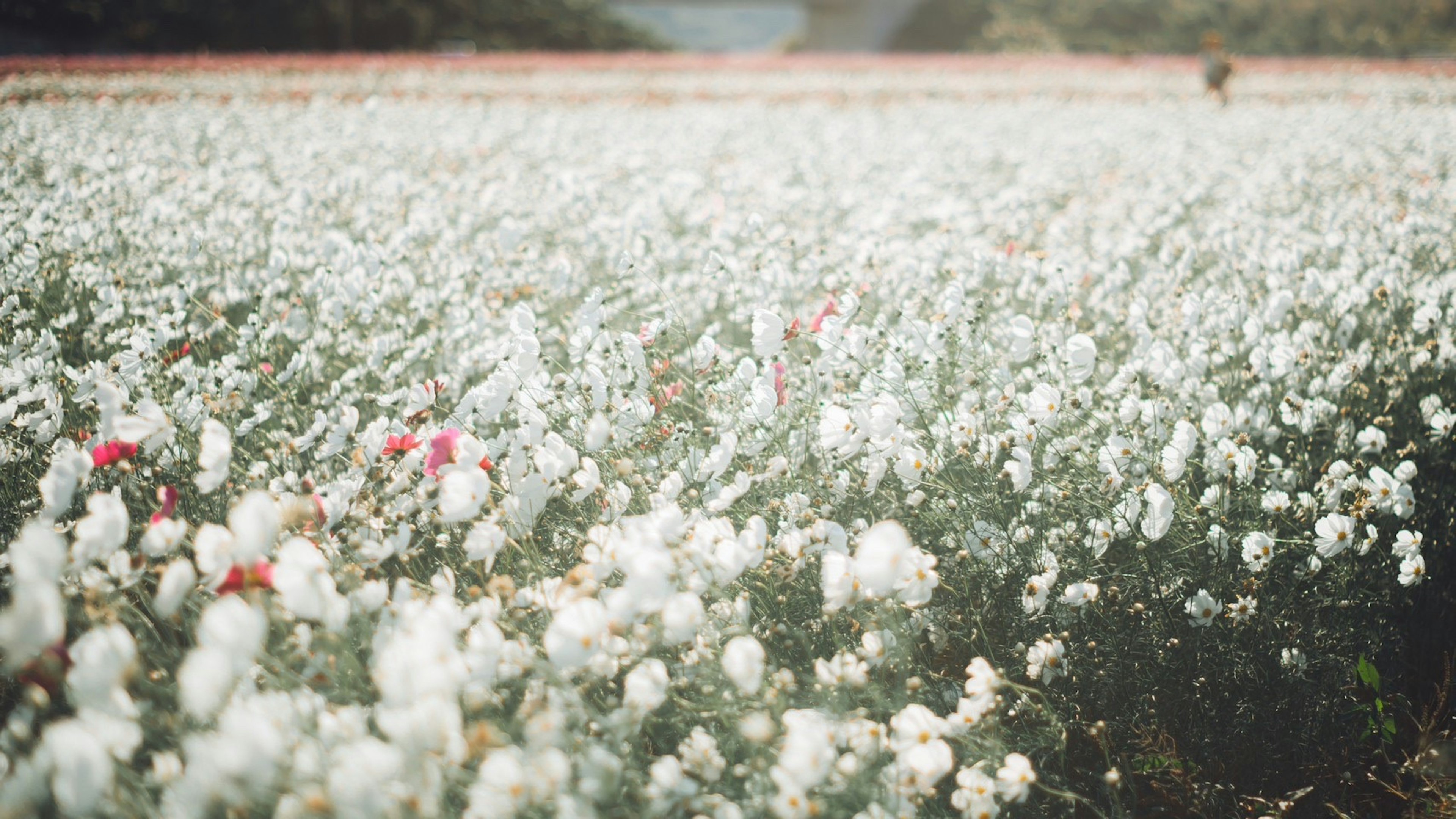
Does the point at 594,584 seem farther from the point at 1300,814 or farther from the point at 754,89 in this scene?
the point at 754,89

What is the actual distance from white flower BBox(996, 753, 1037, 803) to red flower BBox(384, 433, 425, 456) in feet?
4.75

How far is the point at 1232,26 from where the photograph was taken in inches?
1277

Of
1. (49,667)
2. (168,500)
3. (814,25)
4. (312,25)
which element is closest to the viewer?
(49,667)

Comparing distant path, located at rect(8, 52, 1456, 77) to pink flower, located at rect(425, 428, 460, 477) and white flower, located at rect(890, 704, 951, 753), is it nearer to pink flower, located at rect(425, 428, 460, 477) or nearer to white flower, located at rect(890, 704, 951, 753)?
pink flower, located at rect(425, 428, 460, 477)

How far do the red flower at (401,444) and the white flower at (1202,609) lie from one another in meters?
1.87

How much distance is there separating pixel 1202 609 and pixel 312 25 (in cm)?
3147

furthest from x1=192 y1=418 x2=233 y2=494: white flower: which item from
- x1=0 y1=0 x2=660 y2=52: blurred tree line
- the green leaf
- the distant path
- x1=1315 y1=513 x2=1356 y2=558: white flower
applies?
x1=0 y1=0 x2=660 y2=52: blurred tree line

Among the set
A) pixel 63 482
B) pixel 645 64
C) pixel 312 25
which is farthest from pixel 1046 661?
pixel 312 25

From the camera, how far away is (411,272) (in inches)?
138

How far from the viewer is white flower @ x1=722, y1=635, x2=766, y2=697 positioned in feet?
4.29

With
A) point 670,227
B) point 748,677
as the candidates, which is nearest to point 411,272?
point 670,227

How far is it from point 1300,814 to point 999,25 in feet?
124

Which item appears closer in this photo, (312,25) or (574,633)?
(574,633)

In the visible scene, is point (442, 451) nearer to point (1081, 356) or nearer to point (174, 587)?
point (174, 587)
